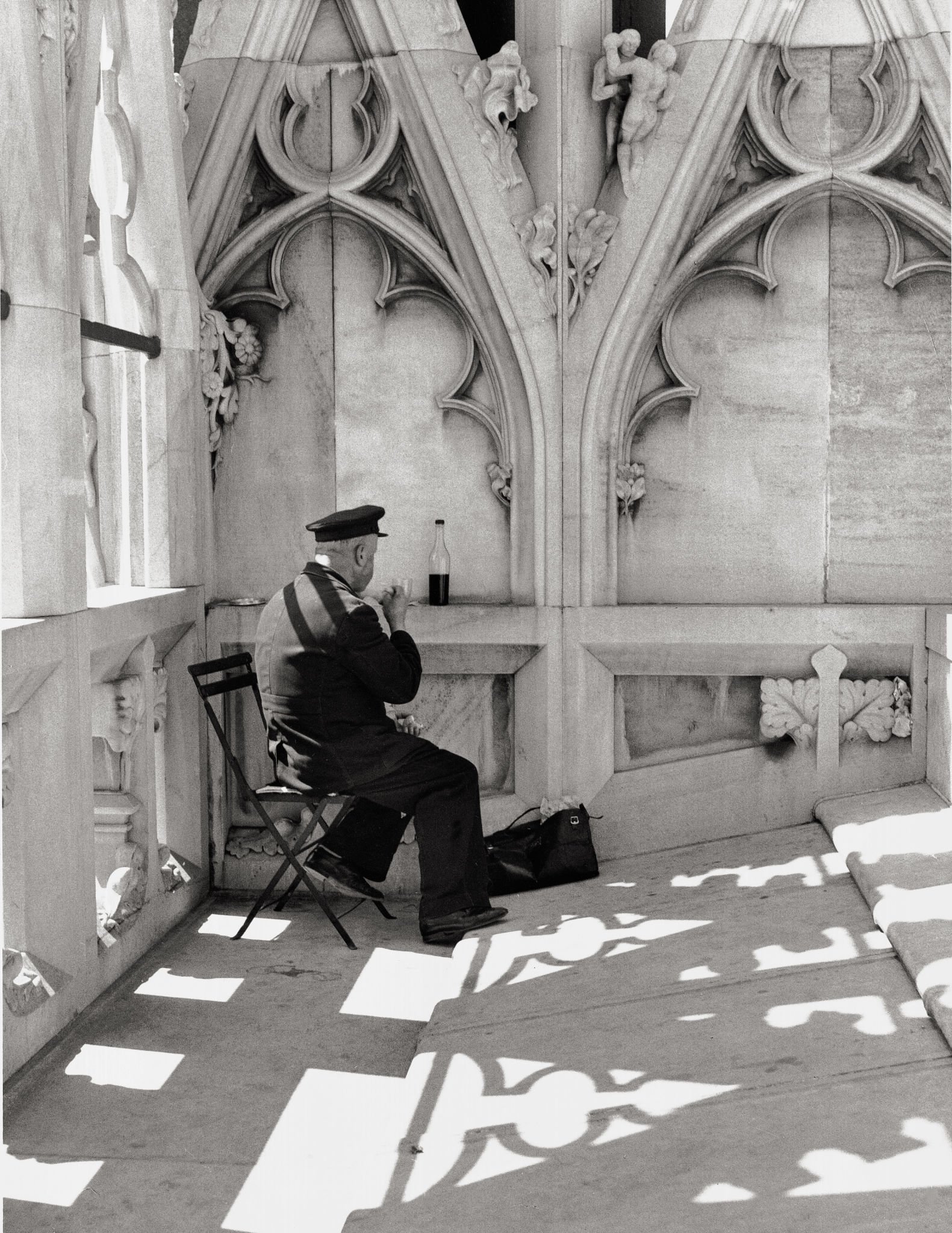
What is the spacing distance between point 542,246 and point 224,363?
1.27m

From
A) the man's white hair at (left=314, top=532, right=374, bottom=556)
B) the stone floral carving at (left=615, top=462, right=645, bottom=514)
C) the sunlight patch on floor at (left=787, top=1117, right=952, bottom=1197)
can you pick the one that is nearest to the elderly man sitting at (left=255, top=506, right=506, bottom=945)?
the man's white hair at (left=314, top=532, right=374, bottom=556)

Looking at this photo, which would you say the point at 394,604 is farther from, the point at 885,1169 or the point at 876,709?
the point at 885,1169

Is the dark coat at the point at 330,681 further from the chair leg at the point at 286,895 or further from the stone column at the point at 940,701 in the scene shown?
the stone column at the point at 940,701

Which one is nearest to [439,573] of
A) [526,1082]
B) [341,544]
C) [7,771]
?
[341,544]

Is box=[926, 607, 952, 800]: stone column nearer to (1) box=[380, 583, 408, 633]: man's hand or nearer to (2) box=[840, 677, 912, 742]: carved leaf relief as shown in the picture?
(2) box=[840, 677, 912, 742]: carved leaf relief

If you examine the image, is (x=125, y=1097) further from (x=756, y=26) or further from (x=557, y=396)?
(x=756, y=26)

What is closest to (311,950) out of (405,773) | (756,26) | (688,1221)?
(405,773)

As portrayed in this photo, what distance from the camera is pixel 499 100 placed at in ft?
16.9

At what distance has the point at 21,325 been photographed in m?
3.83

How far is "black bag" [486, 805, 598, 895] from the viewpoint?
5.12m

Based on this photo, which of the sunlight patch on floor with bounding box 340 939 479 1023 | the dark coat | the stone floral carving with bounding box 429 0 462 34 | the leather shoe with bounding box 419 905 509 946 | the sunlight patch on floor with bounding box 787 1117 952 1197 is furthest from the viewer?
the stone floral carving with bounding box 429 0 462 34

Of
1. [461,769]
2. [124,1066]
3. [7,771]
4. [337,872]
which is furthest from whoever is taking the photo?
[337,872]

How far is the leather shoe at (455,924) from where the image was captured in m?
4.72

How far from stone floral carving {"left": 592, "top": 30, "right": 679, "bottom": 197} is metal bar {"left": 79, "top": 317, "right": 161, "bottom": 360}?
1.79 metres
